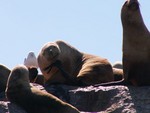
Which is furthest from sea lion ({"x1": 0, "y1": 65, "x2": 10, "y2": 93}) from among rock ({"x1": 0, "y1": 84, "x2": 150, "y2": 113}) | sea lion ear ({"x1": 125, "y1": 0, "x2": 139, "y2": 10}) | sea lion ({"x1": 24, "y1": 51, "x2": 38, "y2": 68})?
sea lion ({"x1": 24, "y1": 51, "x2": 38, "y2": 68})

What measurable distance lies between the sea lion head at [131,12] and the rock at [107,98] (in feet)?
5.04

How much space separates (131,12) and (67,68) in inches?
79.7

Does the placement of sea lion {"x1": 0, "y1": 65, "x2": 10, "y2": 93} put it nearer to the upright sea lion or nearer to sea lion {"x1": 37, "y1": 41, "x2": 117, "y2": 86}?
sea lion {"x1": 37, "y1": 41, "x2": 117, "y2": 86}

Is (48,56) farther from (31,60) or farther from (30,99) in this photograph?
(31,60)

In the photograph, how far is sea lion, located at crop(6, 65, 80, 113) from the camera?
26.4 ft

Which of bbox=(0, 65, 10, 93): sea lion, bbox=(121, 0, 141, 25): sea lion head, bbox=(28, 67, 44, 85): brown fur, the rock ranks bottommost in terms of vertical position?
bbox=(28, 67, 44, 85): brown fur

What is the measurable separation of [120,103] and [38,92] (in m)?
1.47

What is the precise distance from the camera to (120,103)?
8992mm

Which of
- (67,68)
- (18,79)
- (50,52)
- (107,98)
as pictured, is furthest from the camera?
(67,68)

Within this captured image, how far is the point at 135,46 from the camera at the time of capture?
1052 centimetres

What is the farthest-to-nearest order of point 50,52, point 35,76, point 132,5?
point 35,76 < point 50,52 < point 132,5

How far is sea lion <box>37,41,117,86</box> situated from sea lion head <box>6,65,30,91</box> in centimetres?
266

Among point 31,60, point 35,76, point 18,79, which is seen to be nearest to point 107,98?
point 18,79

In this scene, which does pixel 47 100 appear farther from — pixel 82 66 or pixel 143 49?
pixel 82 66
